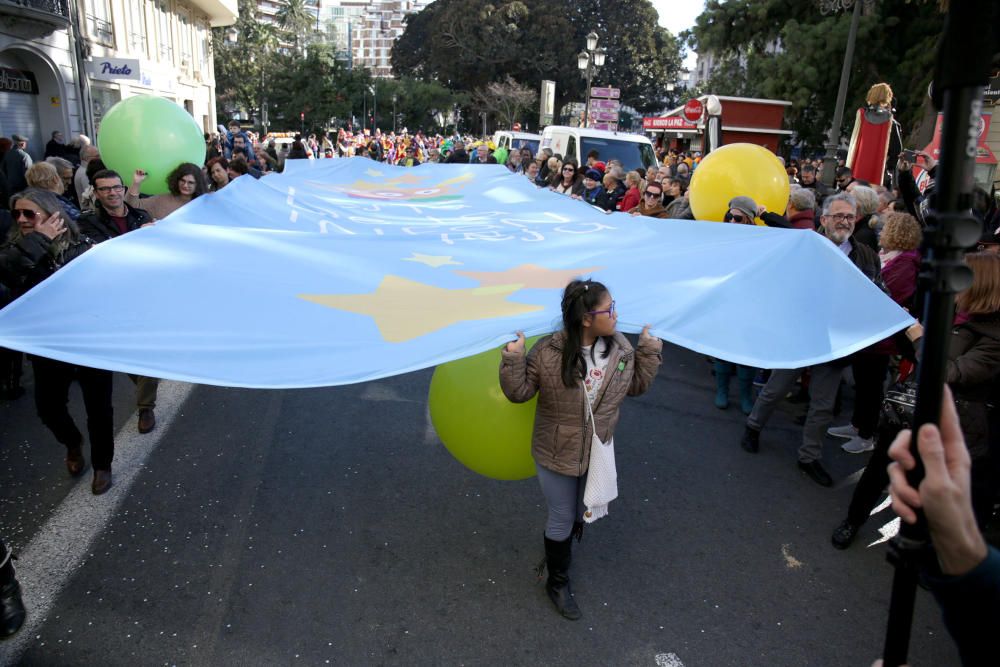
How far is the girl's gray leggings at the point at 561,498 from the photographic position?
10.8ft

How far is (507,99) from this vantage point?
54.9 metres

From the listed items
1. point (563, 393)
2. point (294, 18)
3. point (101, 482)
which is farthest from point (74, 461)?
point (294, 18)

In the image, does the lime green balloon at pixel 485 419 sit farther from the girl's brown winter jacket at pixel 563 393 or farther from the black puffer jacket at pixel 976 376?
the black puffer jacket at pixel 976 376

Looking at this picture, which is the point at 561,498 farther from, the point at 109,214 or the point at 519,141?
the point at 519,141

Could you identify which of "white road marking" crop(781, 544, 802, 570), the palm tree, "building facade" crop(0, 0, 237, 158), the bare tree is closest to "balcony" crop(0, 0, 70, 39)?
"building facade" crop(0, 0, 237, 158)

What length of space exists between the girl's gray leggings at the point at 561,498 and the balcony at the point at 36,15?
57.7ft

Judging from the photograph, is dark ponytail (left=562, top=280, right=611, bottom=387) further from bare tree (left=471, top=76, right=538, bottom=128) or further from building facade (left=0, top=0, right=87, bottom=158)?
bare tree (left=471, top=76, right=538, bottom=128)

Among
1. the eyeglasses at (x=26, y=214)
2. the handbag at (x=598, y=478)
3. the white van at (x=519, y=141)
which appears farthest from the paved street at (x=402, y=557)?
the white van at (x=519, y=141)

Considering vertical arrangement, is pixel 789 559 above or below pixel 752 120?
below

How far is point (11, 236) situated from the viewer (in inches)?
171

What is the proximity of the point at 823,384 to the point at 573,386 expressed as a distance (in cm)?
257

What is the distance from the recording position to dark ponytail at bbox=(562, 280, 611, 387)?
303 centimetres

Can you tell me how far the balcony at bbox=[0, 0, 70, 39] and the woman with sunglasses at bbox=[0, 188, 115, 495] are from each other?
14.7 metres

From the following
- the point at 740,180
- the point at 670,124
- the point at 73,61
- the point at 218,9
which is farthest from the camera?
the point at 218,9
